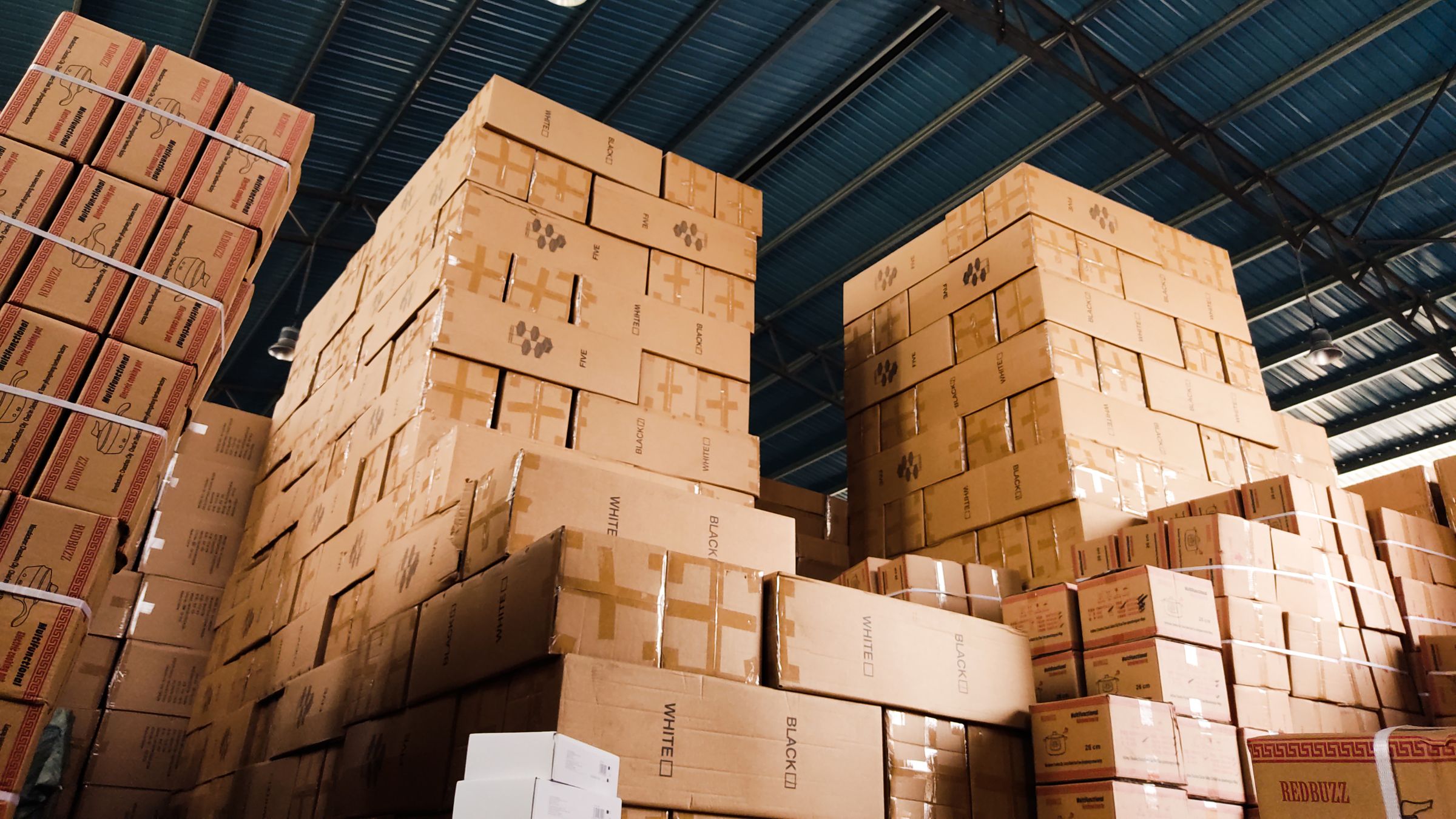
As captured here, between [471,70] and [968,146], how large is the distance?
13.2 feet

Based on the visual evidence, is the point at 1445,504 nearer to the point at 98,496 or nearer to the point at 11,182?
the point at 98,496

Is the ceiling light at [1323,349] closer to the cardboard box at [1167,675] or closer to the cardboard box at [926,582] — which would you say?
the cardboard box at [926,582]

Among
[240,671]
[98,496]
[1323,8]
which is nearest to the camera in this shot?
[98,496]

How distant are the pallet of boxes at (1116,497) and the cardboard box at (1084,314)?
0.01 meters

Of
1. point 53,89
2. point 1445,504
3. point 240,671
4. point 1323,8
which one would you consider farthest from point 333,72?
point 1445,504

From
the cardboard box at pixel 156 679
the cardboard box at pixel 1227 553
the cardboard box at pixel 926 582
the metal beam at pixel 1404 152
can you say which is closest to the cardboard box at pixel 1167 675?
the cardboard box at pixel 1227 553

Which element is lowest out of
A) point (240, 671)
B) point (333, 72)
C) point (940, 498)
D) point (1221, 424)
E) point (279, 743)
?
point (279, 743)

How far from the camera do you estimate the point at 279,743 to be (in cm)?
426

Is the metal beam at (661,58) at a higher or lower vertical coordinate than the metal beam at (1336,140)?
higher

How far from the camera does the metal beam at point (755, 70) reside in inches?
291

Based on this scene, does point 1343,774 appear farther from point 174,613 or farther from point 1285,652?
point 174,613

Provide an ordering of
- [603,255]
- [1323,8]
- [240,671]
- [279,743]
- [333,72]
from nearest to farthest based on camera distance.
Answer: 1. [279,743]
2. [603,255]
3. [240,671]
4. [1323,8]
5. [333,72]

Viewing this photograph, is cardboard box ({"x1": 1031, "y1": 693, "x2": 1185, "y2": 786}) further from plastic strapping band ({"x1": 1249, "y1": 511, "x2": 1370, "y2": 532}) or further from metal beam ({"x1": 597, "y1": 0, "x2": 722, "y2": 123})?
metal beam ({"x1": 597, "y1": 0, "x2": 722, "y2": 123})

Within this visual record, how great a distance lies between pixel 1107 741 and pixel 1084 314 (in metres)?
2.66
